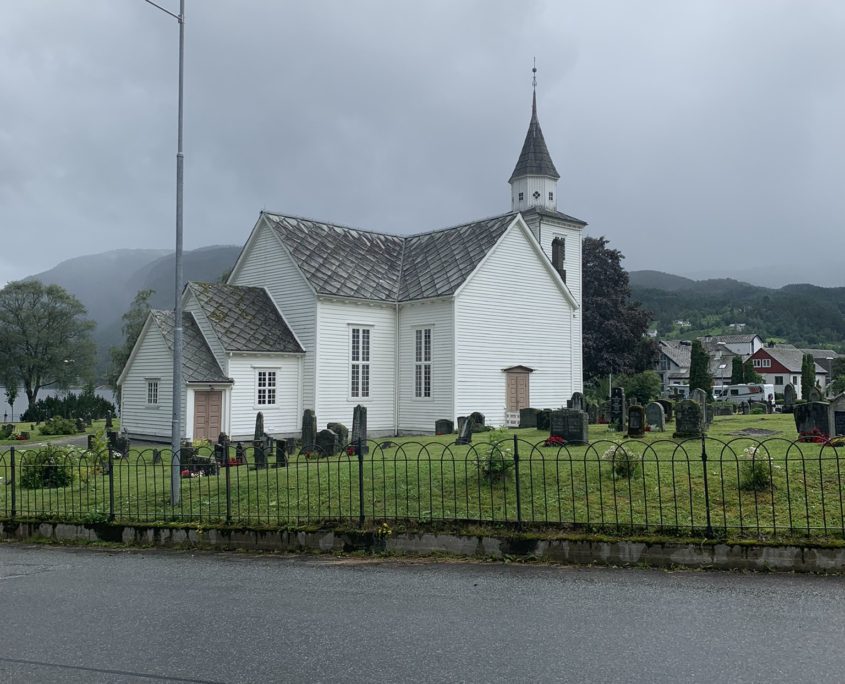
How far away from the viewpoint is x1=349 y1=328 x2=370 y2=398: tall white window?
30.4 metres

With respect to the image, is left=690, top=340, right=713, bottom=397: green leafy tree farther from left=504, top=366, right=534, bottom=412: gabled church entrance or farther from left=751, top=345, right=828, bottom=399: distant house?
left=751, top=345, right=828, bottom=399: distant house

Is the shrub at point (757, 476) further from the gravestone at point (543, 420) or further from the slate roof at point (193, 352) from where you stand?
the slate roof at point (193, 352)

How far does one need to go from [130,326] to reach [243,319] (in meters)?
37.9

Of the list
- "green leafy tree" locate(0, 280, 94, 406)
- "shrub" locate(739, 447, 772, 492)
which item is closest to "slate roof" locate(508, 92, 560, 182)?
"shrub" locate(739, 447, 772, 492)

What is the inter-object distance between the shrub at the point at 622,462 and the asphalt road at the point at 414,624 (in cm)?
303

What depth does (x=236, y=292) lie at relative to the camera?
30.7 meters

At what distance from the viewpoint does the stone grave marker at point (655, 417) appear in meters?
22.8

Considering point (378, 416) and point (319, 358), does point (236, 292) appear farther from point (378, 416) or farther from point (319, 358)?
point (378, 416)

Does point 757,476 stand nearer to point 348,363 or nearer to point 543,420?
point 543,420

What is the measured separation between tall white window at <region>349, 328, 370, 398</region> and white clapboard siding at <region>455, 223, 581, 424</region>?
3965 millimetres

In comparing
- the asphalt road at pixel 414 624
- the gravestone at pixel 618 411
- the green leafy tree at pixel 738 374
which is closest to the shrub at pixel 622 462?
the asphalt road at pixel 414 624

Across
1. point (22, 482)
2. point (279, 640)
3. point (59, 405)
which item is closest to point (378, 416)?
point (22, 482)

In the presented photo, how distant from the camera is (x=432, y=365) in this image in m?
30.3

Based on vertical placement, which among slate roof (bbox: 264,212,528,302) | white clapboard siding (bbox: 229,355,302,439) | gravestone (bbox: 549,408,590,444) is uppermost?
slate roof (bbox: 264,212,528,302)
